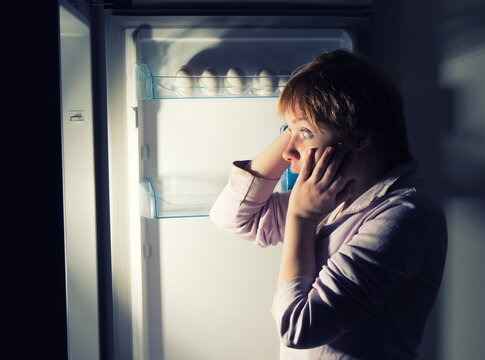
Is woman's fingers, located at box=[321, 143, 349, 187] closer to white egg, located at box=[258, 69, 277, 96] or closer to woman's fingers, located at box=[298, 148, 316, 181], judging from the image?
woman's fingers, located at box=[298, 148, 316, 181]

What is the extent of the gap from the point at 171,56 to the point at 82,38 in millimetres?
243

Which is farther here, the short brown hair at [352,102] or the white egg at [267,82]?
the white egg at [267,82]

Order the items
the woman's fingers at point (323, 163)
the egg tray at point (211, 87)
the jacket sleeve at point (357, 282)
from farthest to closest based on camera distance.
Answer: the egg tray at point (211, 87), the woman's fingers at point (323, 163), the jacket sleeve at point (357, 282)

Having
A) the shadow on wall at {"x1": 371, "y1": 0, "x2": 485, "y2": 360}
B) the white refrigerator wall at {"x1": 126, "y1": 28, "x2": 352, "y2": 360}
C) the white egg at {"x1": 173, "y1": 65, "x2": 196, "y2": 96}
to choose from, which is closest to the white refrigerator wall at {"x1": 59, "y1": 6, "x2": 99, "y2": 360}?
the white refrigerator wall at {"x1": 126, "y1": 28, "x2": 352, "y2": 360}

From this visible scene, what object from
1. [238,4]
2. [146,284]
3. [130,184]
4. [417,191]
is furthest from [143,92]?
[417,191]

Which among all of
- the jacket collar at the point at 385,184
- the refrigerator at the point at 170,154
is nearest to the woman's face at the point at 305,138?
the jacket collar at the point at 385,184

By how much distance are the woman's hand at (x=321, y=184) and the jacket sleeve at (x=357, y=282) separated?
9 centimetres

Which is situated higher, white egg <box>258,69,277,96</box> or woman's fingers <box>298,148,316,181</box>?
white egg <box>258,69,277,96</box>

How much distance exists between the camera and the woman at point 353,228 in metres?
0.80

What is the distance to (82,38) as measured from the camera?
1358 mm

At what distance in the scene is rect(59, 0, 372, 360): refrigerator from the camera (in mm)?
1376

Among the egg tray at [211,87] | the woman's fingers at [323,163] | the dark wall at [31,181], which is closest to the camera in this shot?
the woman's fingers at [323,163]

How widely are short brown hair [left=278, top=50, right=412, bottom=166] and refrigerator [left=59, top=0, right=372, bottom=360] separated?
1.50ft

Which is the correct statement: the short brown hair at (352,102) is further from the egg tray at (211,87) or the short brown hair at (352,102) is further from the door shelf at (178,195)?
the door shelf at (178,195)
